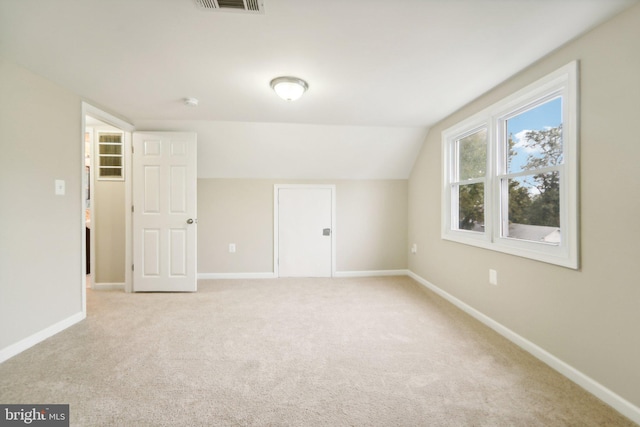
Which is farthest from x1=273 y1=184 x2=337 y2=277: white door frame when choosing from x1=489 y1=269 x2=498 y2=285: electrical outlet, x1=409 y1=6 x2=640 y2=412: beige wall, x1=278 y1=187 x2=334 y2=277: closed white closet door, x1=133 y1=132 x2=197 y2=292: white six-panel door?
x1=409 y1=6 x2=640 y2=412: beige wall

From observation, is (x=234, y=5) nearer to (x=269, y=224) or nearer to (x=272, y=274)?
(x=269, y=224)

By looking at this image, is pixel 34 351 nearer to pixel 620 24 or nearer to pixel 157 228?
pixel 157 228

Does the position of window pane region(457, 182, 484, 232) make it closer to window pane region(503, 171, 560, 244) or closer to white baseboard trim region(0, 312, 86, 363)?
window pane region(503, 171, 560, 244)

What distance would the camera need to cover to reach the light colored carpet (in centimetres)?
147

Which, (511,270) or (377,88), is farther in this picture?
(377,88)

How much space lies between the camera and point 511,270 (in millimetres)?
2316

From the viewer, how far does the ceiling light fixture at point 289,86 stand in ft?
7.48

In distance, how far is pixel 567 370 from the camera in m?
1.80

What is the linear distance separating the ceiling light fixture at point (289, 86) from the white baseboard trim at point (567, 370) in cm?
271

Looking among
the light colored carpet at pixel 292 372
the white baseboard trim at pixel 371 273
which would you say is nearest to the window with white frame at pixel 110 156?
the light colored carpet at pixel 292 372

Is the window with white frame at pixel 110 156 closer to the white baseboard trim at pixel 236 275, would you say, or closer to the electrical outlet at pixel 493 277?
the white baseboard trim at pixel 236 275

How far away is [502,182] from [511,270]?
79 centimetres

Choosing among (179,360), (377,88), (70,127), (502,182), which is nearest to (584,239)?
(502,182)

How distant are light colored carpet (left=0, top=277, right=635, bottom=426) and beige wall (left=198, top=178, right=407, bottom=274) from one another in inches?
51.9
